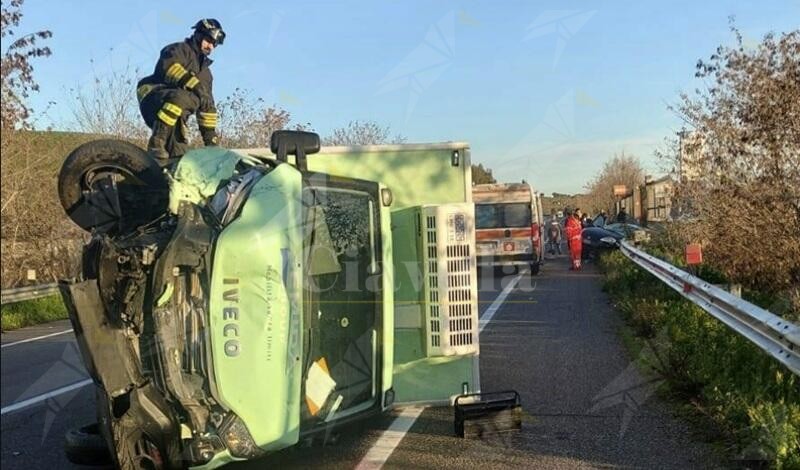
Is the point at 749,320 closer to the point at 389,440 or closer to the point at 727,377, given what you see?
the point at 727,377

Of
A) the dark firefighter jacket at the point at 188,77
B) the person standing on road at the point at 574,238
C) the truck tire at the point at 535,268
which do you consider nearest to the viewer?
the dark firefighter jacket at the point at 188,77

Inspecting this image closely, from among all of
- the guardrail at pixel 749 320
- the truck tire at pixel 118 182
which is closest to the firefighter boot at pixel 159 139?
the truck tire at pixel 118 182

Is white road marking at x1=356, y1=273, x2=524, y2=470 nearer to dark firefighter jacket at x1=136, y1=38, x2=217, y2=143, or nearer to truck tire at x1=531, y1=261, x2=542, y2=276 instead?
dark firefighter jacket at x1=136, y1=38, x2=217, y2=143

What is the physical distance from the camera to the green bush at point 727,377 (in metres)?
4.40

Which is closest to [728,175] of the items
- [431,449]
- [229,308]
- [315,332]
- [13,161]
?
[431,449]

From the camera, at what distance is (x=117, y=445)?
3.63 metres

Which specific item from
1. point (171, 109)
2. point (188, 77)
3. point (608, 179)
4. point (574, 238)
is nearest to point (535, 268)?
point (574, 238)

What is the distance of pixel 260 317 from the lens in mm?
3656

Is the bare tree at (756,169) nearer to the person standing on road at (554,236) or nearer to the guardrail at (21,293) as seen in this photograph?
the guardrail at (21,293)

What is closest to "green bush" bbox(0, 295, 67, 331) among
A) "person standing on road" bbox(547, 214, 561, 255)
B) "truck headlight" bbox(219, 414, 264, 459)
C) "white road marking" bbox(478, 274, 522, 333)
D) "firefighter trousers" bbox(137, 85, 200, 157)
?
"truck headlight" bbox(219, 414, 264, 459)

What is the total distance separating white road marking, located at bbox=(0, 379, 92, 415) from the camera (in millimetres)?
6617

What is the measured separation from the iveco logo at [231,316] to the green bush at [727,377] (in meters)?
3.08

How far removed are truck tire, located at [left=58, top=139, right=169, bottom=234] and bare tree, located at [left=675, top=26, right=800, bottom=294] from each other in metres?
7.33

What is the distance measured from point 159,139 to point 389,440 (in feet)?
8.93
